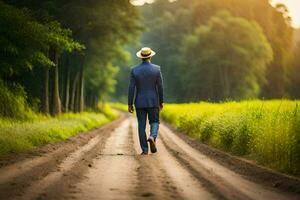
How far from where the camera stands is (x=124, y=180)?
30.4ft

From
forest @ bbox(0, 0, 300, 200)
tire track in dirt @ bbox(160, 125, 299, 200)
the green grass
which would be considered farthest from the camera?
the green grass

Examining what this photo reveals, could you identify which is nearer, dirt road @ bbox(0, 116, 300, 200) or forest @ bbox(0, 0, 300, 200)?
dirt road @ bbox(0, 116, 300, 200)

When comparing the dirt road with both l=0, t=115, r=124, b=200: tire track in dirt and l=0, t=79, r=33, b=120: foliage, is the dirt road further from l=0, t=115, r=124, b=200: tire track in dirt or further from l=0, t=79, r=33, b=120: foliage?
l=0, t=79, r=33, b=120: foliage

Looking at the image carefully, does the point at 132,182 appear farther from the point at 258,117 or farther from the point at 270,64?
the point at 270,64

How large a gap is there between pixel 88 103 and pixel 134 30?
28.0 m

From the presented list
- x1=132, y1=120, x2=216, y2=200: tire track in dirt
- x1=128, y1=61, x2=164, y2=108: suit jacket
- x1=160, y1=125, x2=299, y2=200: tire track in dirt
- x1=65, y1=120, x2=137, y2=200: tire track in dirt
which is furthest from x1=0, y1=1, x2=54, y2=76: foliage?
x1=160, y1=125, x2=299, y2=200: tire track in dirt

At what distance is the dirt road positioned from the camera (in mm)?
7867

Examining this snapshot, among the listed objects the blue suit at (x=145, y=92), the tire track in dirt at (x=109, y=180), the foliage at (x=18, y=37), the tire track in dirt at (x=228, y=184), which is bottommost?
the tire track in dirt at (x=228, y=184)

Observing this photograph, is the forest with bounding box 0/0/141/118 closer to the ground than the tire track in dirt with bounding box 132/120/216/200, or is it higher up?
higher up

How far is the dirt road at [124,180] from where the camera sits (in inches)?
310

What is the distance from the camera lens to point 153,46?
93.8 m

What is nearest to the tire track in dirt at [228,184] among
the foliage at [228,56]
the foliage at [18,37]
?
the foliage at [18,37]

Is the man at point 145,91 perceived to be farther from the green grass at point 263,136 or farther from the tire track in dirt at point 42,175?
the green grass at point 263,136

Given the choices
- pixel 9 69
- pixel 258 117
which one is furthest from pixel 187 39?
pixel 258 117
